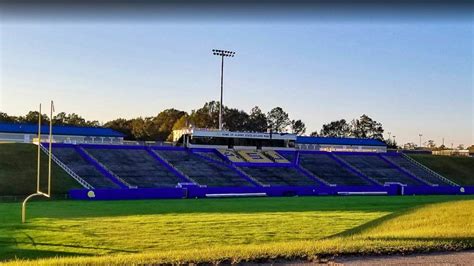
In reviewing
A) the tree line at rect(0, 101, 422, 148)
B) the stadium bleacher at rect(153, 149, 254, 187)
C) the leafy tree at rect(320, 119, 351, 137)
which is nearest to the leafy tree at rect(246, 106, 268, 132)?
the tree line at rect(0, 101, 422, 148)

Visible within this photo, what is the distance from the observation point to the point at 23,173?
4262cm

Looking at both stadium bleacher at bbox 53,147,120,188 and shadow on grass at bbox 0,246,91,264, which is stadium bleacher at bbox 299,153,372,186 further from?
shadow on grass at bbox 0,246,91,264

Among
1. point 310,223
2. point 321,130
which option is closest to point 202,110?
point 321,130

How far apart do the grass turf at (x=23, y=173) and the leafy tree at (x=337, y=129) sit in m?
101

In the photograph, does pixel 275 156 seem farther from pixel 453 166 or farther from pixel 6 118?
pixel 6 118

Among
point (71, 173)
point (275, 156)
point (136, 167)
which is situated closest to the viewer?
point (71, 173)

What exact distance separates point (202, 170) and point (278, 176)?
7.99m

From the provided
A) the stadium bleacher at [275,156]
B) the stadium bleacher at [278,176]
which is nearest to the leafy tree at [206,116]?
the stadium bleacher at [275,156]

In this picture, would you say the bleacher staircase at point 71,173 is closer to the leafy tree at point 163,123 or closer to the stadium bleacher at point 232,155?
the stadium bleacher at point 232,155

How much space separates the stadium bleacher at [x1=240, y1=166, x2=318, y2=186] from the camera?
5144 cm

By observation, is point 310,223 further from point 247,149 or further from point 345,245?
point 247,149

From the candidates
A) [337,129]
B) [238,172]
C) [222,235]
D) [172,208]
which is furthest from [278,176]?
[337,129]

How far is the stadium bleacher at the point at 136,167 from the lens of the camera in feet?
151

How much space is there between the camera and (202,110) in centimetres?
11519
